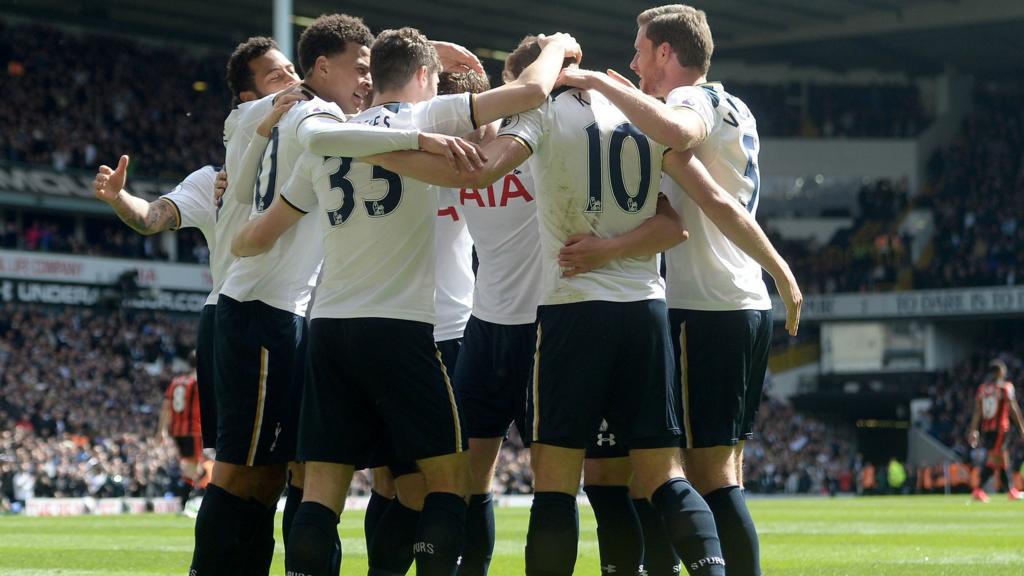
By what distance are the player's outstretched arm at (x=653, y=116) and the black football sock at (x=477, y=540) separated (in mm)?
2092

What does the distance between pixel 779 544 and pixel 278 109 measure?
7548 millimetres

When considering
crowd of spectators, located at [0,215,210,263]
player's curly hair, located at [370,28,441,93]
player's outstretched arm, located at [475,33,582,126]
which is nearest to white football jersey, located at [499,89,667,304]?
player's outstretched arm, located at [475,33,582,126]

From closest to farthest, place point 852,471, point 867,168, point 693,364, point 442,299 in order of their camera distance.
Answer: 1. point 693,364
2. point 442,299
3. point 852,471
4. point 867,168

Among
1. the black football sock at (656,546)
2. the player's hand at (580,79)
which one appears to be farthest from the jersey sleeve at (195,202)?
the black football sock at (656,546)

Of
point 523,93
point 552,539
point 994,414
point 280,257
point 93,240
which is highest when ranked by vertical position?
point 93,240

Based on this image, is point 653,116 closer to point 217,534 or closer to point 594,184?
point 594,184

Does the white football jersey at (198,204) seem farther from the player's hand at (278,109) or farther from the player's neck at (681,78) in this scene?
the player's neck at (681,78)

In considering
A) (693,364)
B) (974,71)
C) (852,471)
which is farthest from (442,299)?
(974,71)

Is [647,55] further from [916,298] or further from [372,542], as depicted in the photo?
[916,298]

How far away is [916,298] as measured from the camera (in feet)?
141

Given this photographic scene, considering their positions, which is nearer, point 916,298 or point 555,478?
point 555,478

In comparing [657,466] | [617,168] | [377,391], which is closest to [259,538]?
[377,391]

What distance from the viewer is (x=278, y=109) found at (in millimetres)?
5465

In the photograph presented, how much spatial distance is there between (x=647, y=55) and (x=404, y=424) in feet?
6.02
